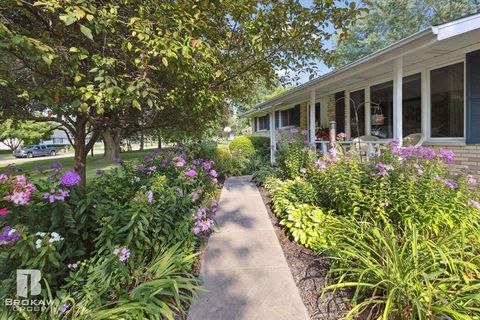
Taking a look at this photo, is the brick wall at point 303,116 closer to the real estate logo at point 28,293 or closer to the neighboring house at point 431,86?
the neighboring house at point 431,86

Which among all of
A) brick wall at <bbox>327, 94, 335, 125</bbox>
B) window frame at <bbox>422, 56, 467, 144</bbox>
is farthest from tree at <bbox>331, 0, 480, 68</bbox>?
window frame at <bbox>422, 56, 467, 144</bbox>

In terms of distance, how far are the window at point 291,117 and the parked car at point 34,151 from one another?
31.1 m

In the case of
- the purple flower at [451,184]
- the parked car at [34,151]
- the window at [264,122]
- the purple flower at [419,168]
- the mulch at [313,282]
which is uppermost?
the window at [264,122]

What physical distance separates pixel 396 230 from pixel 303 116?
9.95 meters

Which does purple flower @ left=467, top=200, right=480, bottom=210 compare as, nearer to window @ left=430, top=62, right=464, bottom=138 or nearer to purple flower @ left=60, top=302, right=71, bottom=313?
window @ left=430, top=62, right=464, bottom=138

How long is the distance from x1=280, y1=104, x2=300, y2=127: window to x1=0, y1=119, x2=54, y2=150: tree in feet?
33.9

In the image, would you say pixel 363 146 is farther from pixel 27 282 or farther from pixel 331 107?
pixel 27 282

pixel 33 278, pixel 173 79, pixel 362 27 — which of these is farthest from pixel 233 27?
pixel 362 27

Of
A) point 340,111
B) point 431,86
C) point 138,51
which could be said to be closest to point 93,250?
point 138,51

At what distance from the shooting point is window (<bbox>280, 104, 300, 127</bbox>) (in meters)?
13.9

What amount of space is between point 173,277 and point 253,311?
82cm

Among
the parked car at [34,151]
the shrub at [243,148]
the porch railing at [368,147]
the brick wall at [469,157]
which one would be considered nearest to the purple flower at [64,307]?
the porch railing at [368,147]

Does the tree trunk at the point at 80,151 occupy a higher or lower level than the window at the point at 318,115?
lower

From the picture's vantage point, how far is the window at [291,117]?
13863 mm
